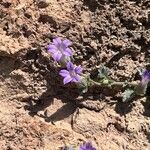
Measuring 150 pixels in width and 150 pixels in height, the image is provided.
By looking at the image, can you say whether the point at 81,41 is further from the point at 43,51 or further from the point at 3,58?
the point at 3,58

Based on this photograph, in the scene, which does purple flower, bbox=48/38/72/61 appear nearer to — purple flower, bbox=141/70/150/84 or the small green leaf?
the small green leaf

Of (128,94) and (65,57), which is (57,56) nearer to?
(65,57)

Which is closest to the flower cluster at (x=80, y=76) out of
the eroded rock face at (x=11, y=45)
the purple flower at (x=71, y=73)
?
the purple flower at (x=71, y=73)

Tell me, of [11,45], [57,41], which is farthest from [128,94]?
[11,45]

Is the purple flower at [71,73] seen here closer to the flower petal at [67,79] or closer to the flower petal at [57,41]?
the flower petal at [67,79]

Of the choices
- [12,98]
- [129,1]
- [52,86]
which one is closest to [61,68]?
[52,86]

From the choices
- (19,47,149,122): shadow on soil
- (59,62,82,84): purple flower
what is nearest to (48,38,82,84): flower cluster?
(59,62,82,84): purple flower
